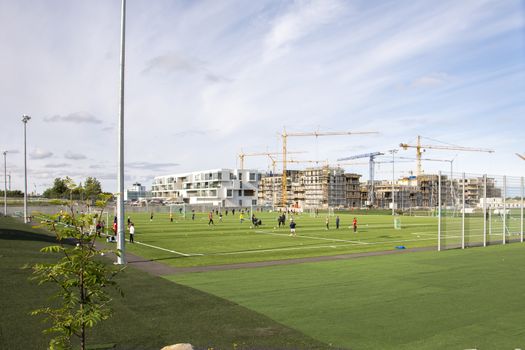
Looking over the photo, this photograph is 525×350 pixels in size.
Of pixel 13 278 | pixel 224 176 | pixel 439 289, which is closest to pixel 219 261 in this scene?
pixel 13 278

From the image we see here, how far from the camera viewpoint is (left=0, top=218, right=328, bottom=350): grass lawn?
8.59 m

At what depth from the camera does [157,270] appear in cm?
1866

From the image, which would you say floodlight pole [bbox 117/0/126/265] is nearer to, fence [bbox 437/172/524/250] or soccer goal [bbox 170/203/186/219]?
fence [bbox 437/172/524/250]

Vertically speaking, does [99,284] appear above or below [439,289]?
above

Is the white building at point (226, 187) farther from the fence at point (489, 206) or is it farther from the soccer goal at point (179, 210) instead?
the fence at point (489, 206)

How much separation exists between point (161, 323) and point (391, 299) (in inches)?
257

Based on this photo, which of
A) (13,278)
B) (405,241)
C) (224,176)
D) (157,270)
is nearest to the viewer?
(13,278)

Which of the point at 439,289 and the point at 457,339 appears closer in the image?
the point at 457,339

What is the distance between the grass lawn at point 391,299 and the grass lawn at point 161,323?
70cm

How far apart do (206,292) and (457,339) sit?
24.5 feet

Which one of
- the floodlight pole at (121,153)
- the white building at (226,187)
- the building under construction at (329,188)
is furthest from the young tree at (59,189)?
the building under construction at (329,188)

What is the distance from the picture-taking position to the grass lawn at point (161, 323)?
859cm

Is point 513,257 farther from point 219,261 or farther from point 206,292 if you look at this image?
point 206,292

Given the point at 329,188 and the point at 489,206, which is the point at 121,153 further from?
the point at 329,188
